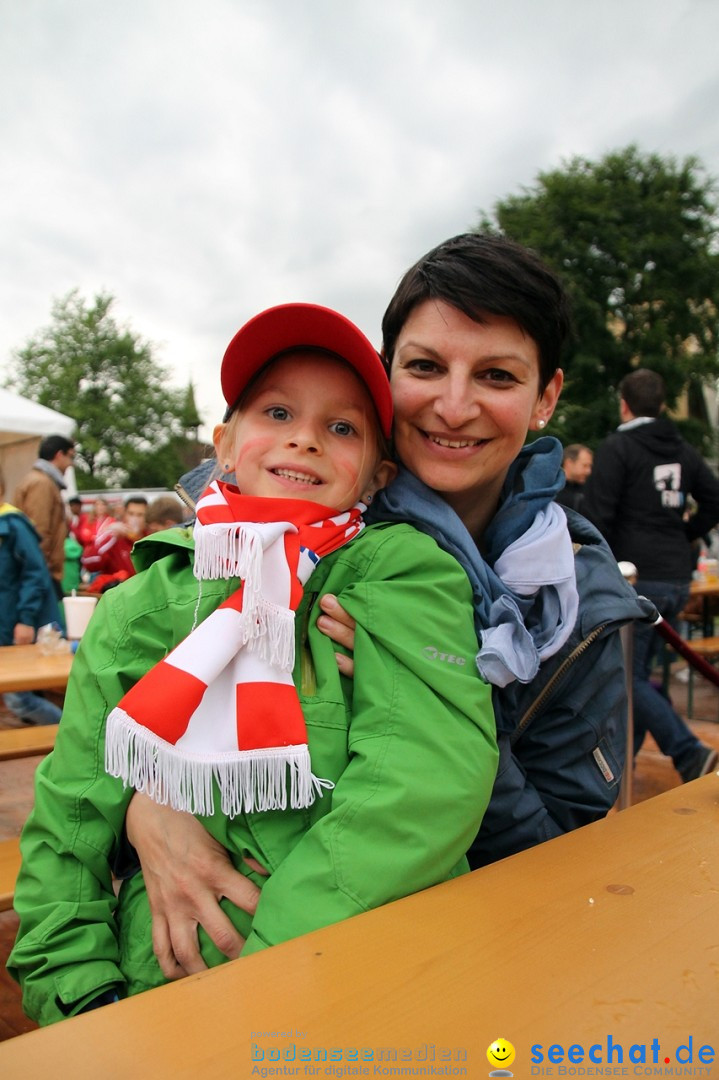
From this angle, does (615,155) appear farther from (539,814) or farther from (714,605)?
(539,814)

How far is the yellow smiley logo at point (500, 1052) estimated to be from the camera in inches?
29.2

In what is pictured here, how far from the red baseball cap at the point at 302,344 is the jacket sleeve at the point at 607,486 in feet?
11.6

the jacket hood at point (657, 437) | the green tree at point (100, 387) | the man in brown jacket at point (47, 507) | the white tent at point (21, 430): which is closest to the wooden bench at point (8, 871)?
the man in brown jacket at point (47, 507)

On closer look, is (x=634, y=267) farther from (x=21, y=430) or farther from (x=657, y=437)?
(x=657, y=437)

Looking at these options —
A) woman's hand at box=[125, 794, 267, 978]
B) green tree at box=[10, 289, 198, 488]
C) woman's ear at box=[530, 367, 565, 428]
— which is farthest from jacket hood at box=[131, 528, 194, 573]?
green tree at box=[10, 289, 198, 488]

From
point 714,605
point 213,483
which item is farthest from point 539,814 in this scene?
point 714,605

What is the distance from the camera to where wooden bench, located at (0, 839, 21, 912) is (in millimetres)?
2113

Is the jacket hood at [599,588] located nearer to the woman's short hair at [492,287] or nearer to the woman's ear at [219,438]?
the woman's short hair at [492,287]

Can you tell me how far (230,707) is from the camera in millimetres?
1275

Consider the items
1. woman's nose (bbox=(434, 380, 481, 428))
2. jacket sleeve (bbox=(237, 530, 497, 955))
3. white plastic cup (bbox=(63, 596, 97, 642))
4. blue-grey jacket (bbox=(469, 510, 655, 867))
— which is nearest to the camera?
jacket sleeve (bbox=(237, 530, 497, 955))

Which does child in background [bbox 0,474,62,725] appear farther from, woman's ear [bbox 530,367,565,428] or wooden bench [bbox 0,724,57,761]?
A: woman's ear [bbox 530,367,565,428]

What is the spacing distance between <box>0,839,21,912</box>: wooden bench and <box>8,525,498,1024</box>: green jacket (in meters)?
0.81

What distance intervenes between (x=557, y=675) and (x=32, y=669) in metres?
2.74

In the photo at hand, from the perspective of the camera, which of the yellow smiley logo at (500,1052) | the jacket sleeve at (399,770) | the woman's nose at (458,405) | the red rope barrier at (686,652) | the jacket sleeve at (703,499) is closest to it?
the yellow smiley logo at (500,1052)
